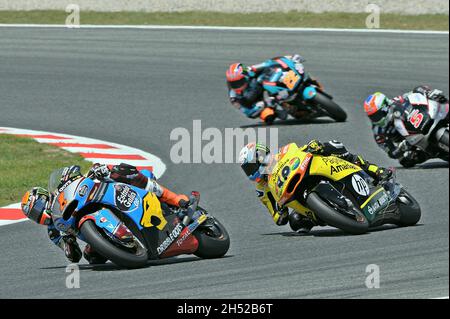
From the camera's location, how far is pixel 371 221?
449 inches

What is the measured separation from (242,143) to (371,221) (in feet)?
21.6

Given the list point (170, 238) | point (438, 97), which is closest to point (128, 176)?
point (170, 238)

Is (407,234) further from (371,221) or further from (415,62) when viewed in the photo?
(415,62)

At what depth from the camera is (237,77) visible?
1856 centimetres

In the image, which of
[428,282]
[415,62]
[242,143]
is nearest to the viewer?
[428,282]

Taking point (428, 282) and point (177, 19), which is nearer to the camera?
point (428, 282)

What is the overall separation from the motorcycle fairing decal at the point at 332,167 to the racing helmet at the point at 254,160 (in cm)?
45

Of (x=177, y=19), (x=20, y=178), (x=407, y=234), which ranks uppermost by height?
(x=177, y=19)

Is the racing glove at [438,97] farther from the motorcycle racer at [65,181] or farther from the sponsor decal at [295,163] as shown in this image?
the motorcycle racer at [65,181]

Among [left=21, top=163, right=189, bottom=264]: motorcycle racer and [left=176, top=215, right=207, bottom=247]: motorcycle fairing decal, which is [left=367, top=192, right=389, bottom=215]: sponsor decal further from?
[left=21, top=163, right=189, bottom=264]: motorcycle racer

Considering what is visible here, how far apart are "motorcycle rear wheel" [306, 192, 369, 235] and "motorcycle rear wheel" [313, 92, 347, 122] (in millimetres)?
7382

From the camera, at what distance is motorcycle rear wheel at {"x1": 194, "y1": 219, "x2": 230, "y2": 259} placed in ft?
34.0

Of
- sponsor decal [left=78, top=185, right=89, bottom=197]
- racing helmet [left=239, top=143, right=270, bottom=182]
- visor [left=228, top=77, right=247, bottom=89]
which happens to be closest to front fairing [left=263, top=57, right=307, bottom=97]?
visor [left=228, top=77, right=247, bottom=89]
